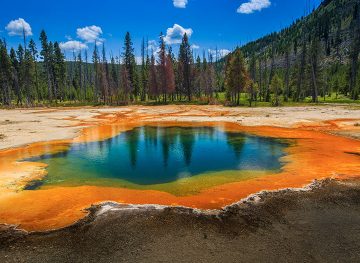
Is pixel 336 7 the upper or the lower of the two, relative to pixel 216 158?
upper

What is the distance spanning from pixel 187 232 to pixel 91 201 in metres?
4.58

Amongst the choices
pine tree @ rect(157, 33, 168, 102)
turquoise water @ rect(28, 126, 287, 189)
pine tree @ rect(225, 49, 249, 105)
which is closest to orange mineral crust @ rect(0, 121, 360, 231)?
Result: turquoise water @ rect(28, 126, 287, 189)

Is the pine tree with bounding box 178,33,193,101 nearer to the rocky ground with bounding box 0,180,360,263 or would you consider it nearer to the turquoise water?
the turquoise water

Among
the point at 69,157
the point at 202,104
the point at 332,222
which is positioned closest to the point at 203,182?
the point at 332,222

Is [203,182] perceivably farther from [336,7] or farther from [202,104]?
[336,7]

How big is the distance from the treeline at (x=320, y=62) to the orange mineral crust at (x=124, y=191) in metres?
39.5

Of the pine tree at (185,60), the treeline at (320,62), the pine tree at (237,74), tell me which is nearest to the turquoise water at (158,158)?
the pine tree at (237,74)

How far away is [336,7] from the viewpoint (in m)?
175

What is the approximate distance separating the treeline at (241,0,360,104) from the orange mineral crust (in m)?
39.5

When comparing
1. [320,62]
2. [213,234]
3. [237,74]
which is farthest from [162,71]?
[213,234]

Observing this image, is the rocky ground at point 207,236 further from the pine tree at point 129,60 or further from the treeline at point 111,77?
the pine tree at point 129,60

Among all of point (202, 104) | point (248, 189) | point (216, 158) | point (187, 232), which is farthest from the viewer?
point (202, 104)

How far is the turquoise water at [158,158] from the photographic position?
15497 millimetres

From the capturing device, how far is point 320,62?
70562mm
